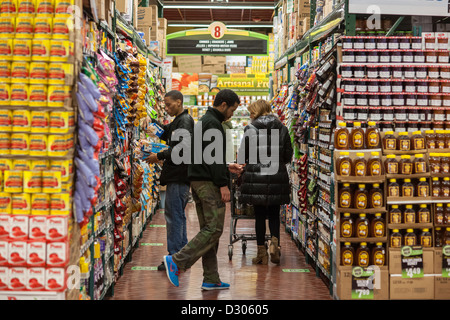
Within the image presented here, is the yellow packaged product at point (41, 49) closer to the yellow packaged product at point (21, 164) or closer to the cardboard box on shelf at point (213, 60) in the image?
the yellow packaged product at point (21, 164)

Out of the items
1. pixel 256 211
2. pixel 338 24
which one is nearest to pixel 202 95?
pixel 256 211

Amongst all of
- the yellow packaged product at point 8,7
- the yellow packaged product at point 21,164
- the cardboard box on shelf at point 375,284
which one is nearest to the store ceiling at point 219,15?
the cardboard box on shelf at point 375,284

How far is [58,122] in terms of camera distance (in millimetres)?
3402

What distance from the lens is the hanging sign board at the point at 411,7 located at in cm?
491

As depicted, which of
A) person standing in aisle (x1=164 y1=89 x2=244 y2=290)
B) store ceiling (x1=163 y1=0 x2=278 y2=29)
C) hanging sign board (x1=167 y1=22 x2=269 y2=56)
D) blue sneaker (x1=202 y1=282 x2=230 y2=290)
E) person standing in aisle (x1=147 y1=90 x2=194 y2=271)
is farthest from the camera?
store ceiling (x1=163 y1=0 x2=278 y2=29)

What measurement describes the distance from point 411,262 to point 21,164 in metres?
3.28

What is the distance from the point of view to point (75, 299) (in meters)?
3.66

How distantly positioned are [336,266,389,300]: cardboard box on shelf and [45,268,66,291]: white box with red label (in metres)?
2.43

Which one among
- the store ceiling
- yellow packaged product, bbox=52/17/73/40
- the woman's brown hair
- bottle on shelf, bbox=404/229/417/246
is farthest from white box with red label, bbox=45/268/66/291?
the store ceiling

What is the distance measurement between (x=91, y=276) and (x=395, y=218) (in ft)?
8.43

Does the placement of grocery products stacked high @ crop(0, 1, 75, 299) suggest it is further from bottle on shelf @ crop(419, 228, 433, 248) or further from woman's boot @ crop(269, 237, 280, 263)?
woman's boot @ crop(269, 237, 280, 263)

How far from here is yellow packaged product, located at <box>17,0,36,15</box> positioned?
343 cm
